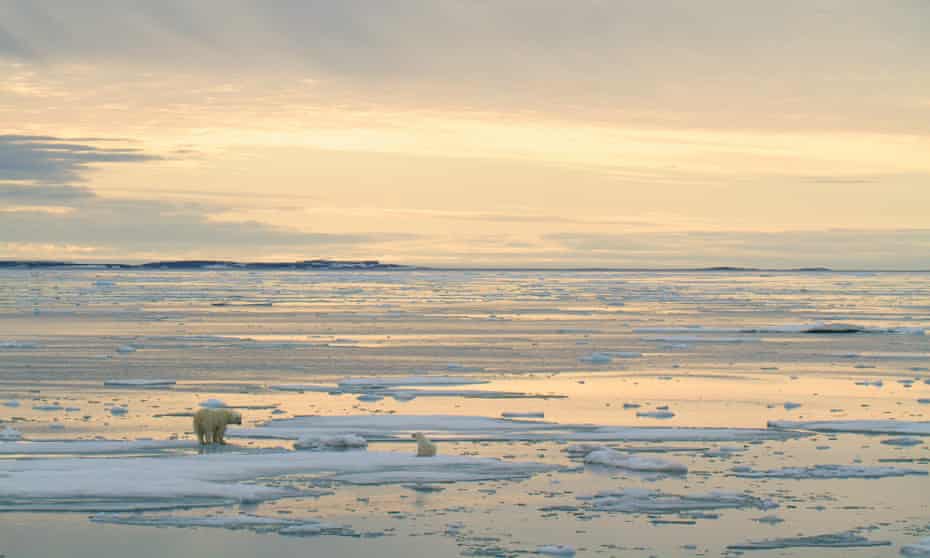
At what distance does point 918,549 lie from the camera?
316 inches

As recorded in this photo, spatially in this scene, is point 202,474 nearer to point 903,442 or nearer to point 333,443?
point 333,443

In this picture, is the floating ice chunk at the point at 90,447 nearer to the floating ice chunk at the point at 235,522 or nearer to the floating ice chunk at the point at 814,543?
the floating ice chunk at the point at 235,522

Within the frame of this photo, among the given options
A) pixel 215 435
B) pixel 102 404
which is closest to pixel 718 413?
pixel 215 435

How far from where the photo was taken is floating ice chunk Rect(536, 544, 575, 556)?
794 cm

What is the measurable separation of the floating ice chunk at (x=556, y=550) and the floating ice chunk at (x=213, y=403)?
7.45 m

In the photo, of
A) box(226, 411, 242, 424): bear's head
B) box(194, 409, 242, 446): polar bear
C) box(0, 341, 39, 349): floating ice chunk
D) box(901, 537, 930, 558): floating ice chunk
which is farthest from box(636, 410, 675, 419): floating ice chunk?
box(0, 341, 39, 349): floating ice chunk

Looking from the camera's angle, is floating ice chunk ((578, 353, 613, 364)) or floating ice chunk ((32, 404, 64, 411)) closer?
floating ice chunk ((32, 404, 64, 411))

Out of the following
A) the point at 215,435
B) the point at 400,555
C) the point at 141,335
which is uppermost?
the point at 141,335

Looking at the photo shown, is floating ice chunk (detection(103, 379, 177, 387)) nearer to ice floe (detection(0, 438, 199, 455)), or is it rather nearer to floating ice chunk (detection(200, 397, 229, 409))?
floating ice chunk (detection(200, 397, 229, 409))

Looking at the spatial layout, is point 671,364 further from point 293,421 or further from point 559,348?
point 293,421

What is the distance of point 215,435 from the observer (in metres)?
12.2

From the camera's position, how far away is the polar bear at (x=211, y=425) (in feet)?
39.5

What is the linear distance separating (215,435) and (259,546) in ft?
13.8

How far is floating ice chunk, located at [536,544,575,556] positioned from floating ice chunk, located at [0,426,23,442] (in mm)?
6452
